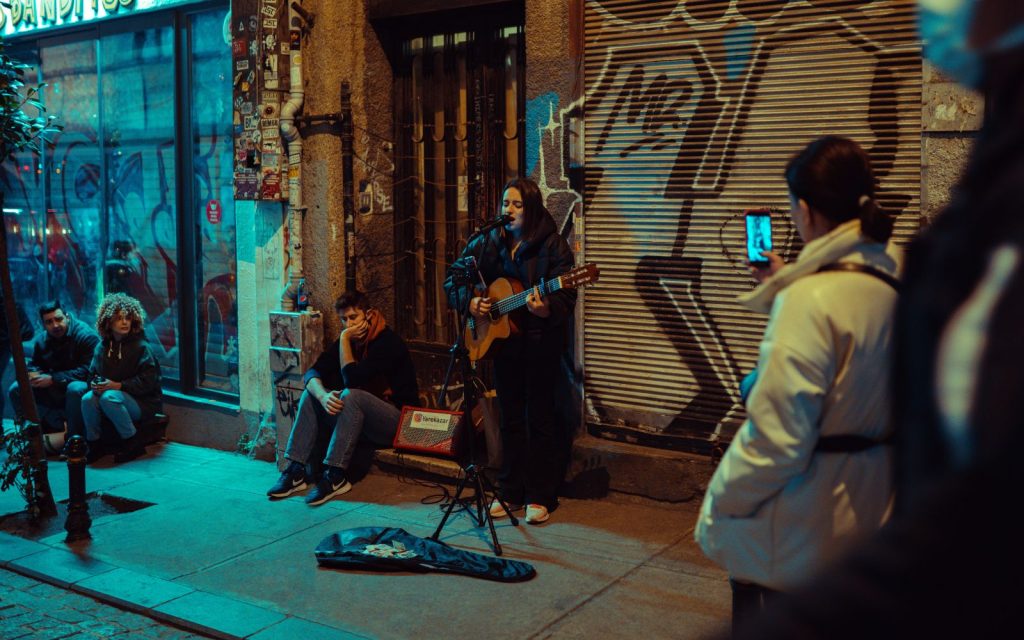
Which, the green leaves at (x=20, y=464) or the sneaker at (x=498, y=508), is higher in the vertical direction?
the green leaves at (x=20, y=464)

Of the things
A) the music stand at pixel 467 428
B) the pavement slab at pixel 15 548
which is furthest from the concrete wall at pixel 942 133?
the pavement slab at pixel 15 548

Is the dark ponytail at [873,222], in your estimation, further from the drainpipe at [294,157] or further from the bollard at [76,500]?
the drainpipe at [294,157]

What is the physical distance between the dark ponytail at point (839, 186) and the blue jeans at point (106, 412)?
740 cm

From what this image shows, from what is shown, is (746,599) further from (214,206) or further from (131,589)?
(214,206)

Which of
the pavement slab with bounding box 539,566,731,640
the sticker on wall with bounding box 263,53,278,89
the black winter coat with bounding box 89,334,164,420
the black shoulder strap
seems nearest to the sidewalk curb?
the pavement slab with bounding box 539,566,731,640

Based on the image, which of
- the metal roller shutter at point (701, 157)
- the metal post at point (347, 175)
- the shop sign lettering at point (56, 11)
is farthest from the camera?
the shop sign lettering at point (56, 11)

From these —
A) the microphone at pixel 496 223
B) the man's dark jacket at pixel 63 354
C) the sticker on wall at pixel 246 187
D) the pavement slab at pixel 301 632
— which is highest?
the sticker on wall at pixel 246 187

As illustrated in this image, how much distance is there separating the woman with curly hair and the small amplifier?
2.89 metres

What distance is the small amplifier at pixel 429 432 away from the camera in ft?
25.2

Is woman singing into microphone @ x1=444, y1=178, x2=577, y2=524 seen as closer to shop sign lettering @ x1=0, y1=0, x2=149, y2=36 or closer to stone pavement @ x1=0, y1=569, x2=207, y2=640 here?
stone pavement @ x1=0, y1=569, x2=207, y2=640

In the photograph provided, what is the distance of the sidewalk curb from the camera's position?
17.8 ft

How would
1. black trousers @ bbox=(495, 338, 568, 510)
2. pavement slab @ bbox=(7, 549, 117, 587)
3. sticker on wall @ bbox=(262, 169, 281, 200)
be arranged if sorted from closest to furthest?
pavement slab @ bbox=(7, 549, 117, 587)
black trousers @ bbox=(495, 338, 568, 510)
sticker on wall @ bbox=(262, 169, 281, 200)

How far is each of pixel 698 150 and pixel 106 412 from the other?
548cm

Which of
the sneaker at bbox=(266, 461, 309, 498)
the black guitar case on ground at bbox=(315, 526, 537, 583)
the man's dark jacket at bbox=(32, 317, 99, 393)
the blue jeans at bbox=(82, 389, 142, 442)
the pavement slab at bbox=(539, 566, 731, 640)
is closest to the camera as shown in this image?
the pavement slab at bbox=(539, 566, 731, 640)
